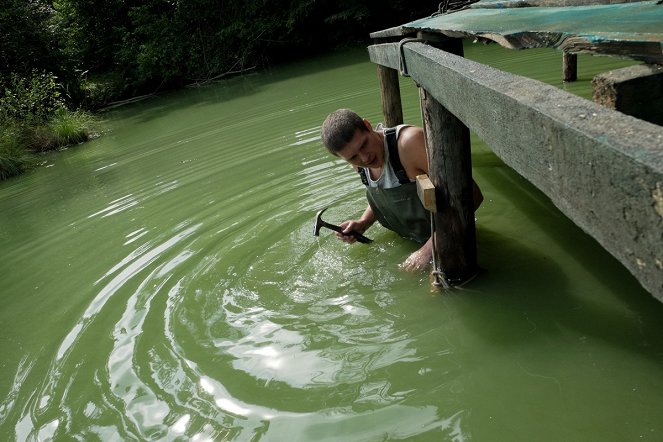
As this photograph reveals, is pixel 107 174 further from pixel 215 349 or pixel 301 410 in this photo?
pixel 301 410

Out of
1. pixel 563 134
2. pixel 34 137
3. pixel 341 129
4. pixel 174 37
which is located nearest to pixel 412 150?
pixel 341 129

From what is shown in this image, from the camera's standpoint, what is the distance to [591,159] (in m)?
0.90

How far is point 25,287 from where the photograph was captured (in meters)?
4.15

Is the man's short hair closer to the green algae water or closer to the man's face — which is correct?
the man's face

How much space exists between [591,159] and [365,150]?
2.05 metres

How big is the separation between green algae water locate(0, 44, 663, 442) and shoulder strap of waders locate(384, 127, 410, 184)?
535 millimetres

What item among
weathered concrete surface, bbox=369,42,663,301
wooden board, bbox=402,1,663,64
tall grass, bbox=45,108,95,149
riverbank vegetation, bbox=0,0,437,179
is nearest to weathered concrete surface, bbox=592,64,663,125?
wooden board, bbox=402,1,663,64

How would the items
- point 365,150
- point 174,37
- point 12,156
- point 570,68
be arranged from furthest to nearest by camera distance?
point 174,37
point 12,156
point 570,68
point 365,150

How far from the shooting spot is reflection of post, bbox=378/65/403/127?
4859mm

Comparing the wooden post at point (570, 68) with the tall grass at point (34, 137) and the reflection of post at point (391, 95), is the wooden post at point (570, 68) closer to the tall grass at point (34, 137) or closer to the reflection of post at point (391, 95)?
the reflection of post at point (391, 95)

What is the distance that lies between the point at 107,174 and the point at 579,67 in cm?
667

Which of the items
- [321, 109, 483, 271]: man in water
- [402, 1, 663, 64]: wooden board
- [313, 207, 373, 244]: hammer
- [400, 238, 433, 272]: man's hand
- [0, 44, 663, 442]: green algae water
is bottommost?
[0, 44, 663, 442]: green algae water

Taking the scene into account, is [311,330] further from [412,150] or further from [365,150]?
[412,150]

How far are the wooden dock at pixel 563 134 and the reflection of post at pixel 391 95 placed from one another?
7.06ft
